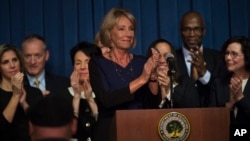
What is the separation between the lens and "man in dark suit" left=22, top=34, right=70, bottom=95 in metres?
4.05

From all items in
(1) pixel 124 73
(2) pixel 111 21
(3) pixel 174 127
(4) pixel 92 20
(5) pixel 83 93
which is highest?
(4) pixel 92 20

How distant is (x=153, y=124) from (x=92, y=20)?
7.40 ft

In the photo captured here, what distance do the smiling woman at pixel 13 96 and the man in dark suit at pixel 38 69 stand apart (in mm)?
277

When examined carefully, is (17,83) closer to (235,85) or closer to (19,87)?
(19,87)

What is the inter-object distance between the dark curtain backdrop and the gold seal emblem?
210 centimetres

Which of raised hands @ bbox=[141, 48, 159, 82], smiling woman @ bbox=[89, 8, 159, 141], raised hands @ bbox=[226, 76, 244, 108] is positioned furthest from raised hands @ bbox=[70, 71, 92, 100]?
raised hands @ bbox=[226, 76, 244, 108]

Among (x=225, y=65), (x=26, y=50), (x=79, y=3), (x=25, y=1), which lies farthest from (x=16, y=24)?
(x=225, y=65)

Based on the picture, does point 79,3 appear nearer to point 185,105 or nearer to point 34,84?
point 34,84

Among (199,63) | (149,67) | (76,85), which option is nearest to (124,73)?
(149,67)

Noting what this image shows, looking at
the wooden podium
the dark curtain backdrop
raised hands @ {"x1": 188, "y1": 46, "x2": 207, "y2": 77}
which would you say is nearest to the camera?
the wooden podium

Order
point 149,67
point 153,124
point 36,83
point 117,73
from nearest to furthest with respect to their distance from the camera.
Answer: point 153,124 → point 149,67 → point 117,73 → point 36,83

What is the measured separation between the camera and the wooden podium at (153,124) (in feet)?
9.20

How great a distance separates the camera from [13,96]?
3.54 meters

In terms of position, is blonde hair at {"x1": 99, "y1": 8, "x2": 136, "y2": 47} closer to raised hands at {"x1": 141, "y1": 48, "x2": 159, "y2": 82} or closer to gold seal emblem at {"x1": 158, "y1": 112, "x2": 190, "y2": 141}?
raised hands at {"x1": 141, "y1": 48, "x2": 159, "y2": 82}
